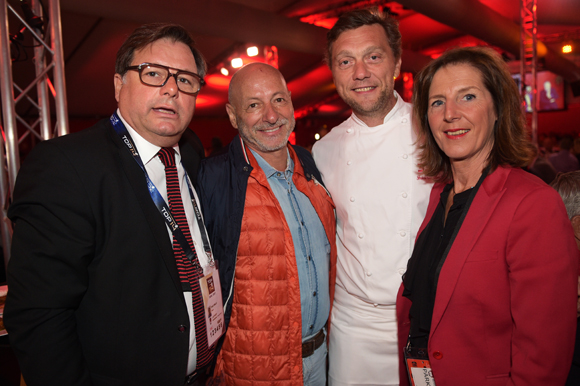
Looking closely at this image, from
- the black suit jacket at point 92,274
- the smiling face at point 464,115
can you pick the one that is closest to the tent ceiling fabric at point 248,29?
the black suit jacket at point 92,274

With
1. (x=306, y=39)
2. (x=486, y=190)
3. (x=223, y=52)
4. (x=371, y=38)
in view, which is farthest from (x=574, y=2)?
(x=486, y=190)

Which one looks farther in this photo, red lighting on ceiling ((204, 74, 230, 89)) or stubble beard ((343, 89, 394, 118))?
red lighting on ceiling ((204, 74, 230, 89))

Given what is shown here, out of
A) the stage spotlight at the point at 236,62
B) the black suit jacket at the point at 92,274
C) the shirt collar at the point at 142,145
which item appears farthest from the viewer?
the stage spotlight at the point at 236,62

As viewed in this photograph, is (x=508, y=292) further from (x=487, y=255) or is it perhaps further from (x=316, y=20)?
(x=316, y=20)

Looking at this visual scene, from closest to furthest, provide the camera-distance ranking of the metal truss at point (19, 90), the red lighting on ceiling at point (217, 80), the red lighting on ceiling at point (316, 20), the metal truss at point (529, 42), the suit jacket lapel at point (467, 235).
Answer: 1. the suit jacket lapel at point (467, 235)
2. the metal truss at point (19, 90)
3. the metal truss at point (529, 42)
4. the red lighting on ceiling at point (316, 20)
5. the red lighting on ceiling at point (217, 80)

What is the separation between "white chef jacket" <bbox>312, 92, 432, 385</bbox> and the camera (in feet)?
6.29

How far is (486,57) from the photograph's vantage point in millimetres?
1451

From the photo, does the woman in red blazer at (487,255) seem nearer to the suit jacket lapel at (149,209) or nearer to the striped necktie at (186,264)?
the striped necktie at (186,264)

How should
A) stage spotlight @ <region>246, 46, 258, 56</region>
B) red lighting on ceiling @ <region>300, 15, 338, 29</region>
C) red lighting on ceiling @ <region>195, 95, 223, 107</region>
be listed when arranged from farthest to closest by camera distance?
red lighting on ceiling @ <region>195, 95, 223, 107</region>, red lighting on ceiling @ <region>300, 15, 338, 29</region>, stage spotlight @ <region>246, 46, 258, 56</region>

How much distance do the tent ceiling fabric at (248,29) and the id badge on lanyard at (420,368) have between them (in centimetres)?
489

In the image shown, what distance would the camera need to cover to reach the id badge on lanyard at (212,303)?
156cm

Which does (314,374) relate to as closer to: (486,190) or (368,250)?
(368,250)

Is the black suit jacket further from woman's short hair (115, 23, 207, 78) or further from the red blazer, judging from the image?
the red blazer

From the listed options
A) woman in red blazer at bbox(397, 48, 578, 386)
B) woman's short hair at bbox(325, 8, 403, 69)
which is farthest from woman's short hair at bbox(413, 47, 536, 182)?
woman's short hair at bbox(325, 8, 403, 69)
